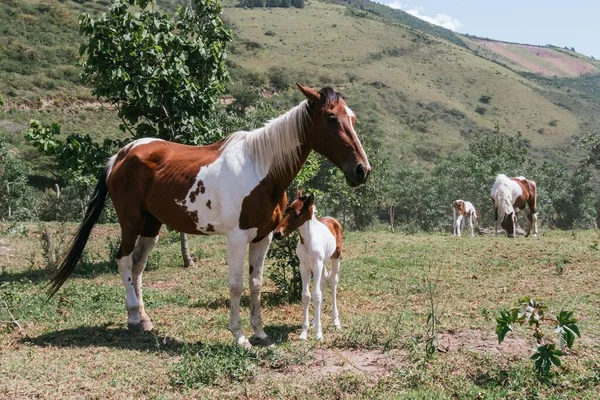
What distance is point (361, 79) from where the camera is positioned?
86.4 m

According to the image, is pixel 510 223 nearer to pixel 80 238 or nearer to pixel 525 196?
pixel 525 196

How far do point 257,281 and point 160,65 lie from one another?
682cm

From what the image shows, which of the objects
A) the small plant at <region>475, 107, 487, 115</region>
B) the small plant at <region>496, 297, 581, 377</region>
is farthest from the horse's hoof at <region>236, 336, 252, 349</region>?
the small plant at <region>475, 107, 487, 115</region>

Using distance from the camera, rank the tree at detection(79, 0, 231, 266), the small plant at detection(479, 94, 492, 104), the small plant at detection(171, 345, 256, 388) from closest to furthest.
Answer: the small plant at detection(171, 345, 256, 388), the tree at detection(79, 0, 231, 266), the small plant at detection(479, 94, 492, 104)

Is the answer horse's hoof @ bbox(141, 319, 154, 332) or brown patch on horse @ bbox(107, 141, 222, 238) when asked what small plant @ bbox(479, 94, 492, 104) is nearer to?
brown patch on horse @ bbox(107, 141, 222, 238)

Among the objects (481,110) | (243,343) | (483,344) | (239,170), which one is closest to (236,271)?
(243,343)

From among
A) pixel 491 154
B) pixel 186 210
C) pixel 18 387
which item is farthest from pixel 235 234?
pixel 491 154

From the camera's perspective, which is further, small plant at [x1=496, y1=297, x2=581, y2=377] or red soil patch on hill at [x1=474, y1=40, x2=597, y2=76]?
red soil patch on hill at [x1=474, y1=40, x2=597, y2=76]

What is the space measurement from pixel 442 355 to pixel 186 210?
323cm

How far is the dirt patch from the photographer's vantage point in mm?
5590

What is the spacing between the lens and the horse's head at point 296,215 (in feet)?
20.5

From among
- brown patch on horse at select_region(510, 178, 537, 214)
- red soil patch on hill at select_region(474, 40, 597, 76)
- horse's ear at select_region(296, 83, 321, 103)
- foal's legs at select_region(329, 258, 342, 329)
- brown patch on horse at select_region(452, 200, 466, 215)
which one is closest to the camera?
horse's ear at select_region(296, 83, 321, 103)

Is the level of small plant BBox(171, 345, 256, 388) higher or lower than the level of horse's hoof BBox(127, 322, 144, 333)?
higher

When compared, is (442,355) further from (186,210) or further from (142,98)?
(142,98)
